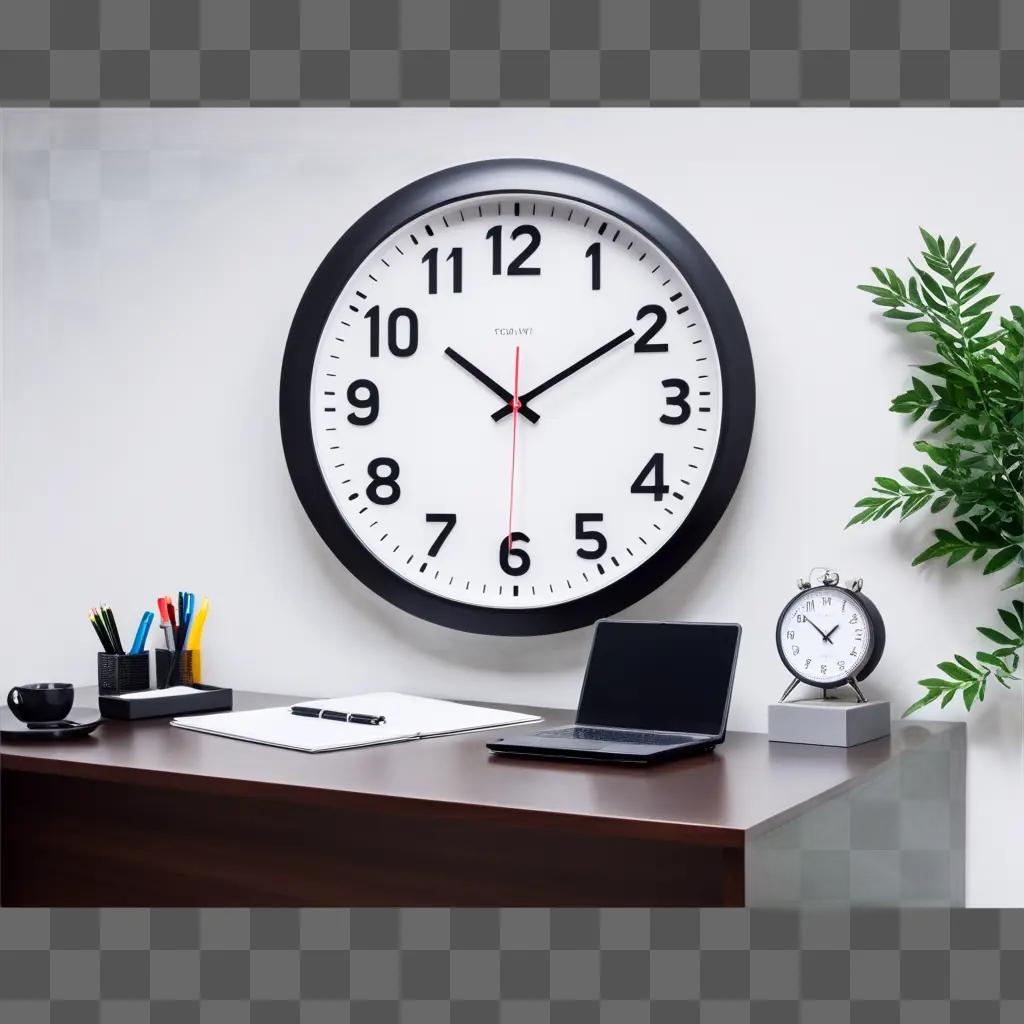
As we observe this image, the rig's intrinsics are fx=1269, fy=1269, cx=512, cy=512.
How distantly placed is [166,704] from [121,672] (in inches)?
8.2

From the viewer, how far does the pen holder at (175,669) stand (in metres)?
1.89

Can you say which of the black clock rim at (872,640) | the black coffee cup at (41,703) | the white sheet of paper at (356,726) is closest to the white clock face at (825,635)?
the black clock rim at (872,640)

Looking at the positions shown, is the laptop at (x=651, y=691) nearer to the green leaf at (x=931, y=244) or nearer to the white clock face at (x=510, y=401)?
the white clock face at (x=510, y=401)

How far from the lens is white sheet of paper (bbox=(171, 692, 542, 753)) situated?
1.44m

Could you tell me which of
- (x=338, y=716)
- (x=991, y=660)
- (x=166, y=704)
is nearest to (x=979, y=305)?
(x=991, y=660)

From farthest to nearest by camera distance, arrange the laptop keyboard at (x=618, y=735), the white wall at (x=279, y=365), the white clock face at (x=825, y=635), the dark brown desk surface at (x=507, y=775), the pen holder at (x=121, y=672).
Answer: the pen holder at (x=121, y=672) → the white wall at (x=279, y=365) → the white clock face at (x=825, y=635) → the laptop keyboard at (x=618, y=735) → the dark brown desk surface at (x=507, y=775)

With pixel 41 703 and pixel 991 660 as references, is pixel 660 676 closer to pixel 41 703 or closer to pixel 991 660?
pixel 991 660

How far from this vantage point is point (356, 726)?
1499 millimetres

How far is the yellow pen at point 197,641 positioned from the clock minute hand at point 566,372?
1.87 ft

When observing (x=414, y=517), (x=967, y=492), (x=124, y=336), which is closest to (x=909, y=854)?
(x=967, y=492)

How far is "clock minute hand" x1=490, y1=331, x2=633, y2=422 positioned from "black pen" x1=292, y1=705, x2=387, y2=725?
18.9 inches

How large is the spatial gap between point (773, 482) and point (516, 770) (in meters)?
0.60

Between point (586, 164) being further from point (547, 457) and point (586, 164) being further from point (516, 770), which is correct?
point (516, 770)

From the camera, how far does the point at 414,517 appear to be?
5.90 feet
